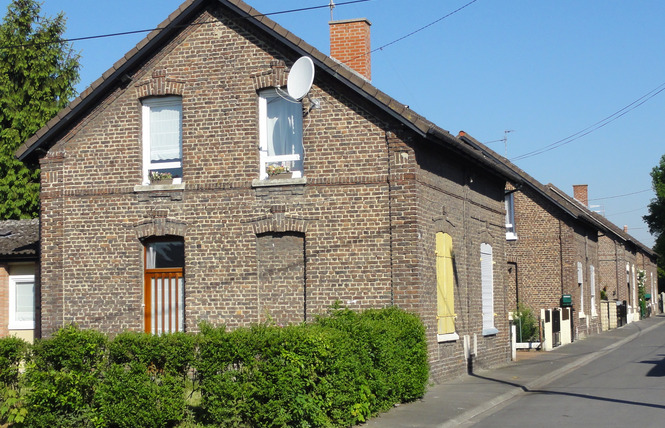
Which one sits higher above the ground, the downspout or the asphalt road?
the downspout

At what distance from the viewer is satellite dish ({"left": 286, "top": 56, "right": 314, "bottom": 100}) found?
1603 centimetres

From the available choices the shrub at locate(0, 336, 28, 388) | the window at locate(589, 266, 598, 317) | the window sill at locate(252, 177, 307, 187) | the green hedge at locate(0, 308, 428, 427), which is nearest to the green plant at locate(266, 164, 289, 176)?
the window sill at locate(252, 177, 307, 187)

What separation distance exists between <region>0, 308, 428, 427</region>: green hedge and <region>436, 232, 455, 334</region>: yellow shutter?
5757 millimetres

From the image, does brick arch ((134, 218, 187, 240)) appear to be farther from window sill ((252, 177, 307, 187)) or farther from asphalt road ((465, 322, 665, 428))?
asphalt road ((465, 322, 665, 428))

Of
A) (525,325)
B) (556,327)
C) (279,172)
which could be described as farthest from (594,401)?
(525,325)

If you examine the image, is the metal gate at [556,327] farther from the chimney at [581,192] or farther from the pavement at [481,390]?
the chimney at [581,192]

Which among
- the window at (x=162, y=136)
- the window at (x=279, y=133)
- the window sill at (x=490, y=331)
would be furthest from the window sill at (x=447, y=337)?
the window at (x=162, y=136)

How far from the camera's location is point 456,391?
52.2 feet

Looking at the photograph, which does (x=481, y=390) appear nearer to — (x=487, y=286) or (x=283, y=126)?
(x=487, y=286)

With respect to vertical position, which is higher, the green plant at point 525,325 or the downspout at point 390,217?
the downspout at point 390,217

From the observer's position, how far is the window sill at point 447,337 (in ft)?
56.8

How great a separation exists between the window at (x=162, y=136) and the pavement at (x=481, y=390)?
731 cm

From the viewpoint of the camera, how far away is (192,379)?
11617mm

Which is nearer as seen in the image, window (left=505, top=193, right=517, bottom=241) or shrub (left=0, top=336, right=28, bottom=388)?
shrub (left=0, top=336, right=28, bottom=388)
